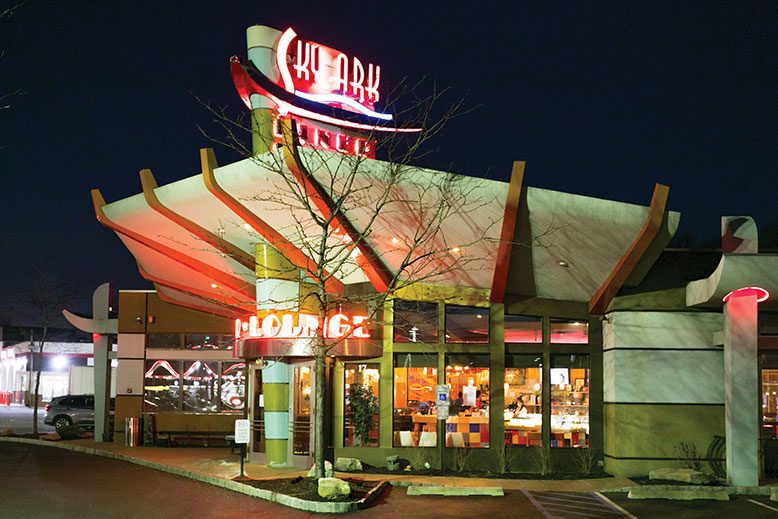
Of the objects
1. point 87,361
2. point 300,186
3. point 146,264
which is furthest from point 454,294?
point 87,361

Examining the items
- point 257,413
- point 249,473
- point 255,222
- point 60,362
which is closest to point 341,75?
point 255,222

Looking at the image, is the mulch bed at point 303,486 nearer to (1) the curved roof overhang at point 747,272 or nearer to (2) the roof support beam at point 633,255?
(2) the roof support beam at point 633,255

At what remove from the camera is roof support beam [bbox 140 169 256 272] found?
22828 millimetres

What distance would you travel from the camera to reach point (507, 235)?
20.3 meters

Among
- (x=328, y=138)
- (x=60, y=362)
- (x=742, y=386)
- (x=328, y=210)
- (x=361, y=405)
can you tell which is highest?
(x=328, y=138)

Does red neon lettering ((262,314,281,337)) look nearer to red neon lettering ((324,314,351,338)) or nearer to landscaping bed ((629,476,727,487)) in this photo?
red neon lettering ((324,314,351,338))

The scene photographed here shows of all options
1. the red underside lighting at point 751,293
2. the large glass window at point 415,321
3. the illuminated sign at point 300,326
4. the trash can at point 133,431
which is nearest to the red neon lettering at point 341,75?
the large glass window at point 415,321

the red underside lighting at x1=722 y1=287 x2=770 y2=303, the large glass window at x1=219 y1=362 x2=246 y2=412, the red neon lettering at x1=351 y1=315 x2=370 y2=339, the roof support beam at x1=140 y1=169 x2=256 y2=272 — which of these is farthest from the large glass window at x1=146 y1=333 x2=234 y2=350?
the red underside lighting at x1=722 y1=287 x2=770 y2=303

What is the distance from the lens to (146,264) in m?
30.0

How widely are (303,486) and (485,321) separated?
6.96m

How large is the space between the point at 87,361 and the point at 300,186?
158 ft

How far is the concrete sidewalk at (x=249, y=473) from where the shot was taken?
19828 millimetres

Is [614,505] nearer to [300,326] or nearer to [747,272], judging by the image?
[747,272]

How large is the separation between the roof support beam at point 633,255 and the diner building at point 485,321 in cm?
4
